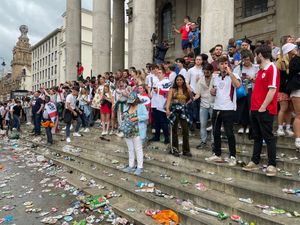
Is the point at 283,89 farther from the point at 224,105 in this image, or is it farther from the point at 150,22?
the point at 150,22

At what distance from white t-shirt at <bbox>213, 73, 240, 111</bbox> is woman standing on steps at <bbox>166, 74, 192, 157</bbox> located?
3.07ft

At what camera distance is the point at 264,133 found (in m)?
5.06

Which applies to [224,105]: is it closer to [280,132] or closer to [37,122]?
[280,132]

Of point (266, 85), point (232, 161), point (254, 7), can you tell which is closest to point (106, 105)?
point (232, 161)

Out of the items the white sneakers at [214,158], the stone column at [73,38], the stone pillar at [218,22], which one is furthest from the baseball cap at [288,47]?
the stone column at [73,38]

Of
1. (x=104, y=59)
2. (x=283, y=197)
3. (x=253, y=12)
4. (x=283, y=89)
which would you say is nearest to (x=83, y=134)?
(x=104, y=59)

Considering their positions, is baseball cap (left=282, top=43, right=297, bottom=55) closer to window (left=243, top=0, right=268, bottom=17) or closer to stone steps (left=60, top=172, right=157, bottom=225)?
stone steps (left=60, top=172, right=157, bottom=225)

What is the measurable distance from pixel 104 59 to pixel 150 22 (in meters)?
5.04

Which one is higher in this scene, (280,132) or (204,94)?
(204,94)

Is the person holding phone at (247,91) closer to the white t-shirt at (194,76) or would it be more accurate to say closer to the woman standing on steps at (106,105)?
the white t-shirt at (194,76)

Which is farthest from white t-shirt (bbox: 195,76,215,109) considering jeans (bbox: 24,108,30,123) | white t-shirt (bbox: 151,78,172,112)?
jeans (bbox: 24,108,30,123)

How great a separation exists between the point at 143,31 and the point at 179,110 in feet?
22.1

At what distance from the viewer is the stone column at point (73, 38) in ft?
63.5

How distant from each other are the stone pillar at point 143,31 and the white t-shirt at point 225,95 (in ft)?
22.7
